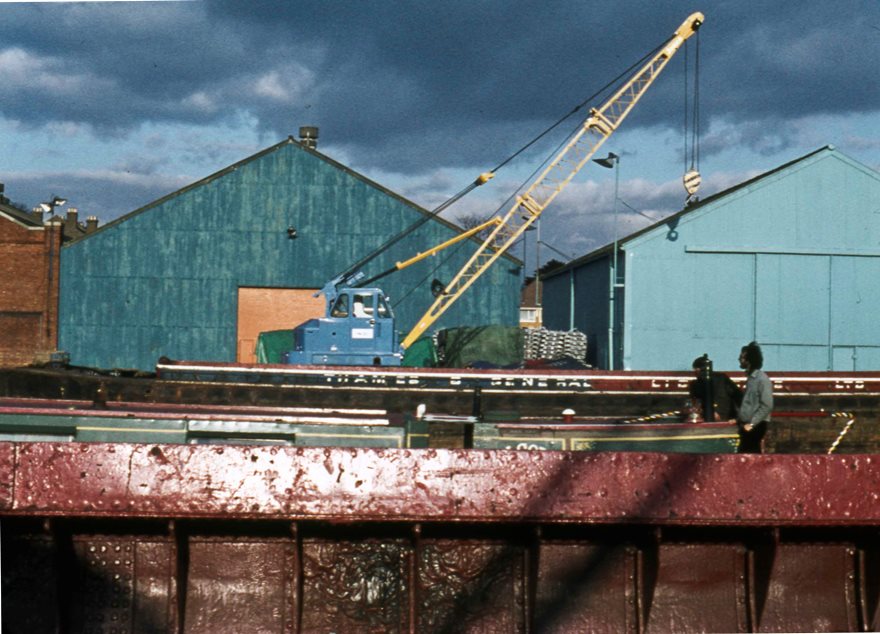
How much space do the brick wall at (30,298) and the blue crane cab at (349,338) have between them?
13.4 meters

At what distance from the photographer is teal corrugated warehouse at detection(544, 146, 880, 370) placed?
93.1 ft

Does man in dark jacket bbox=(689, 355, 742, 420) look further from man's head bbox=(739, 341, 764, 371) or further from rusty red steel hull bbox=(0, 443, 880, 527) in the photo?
rusty red steel hull bbox=(0, 443, 880, 527)

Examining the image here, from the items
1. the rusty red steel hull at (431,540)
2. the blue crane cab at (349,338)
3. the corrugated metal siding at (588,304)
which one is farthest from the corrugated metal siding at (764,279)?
the rusty red steel hull at (431,540)

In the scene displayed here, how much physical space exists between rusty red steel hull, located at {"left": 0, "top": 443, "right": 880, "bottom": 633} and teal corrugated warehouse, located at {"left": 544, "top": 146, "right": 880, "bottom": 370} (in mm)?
22930

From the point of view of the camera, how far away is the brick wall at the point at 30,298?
107 ft

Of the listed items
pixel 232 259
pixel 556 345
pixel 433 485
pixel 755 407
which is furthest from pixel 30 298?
pixel 433 485

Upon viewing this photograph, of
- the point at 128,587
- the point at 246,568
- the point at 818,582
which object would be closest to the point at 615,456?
the point at 818,582

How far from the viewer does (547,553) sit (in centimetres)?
577

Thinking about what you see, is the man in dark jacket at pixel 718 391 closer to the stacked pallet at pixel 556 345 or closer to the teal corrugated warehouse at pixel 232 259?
the stacked pallet at pixel 556 345

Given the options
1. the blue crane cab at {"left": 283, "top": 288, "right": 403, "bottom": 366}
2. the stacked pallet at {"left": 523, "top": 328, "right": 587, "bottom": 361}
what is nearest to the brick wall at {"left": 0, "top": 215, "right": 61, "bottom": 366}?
the blue crane cab at {"left": 283, "top": 288, "right": 403, "bottom": 366}

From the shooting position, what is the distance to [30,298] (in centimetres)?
3272

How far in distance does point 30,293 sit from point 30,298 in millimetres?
173

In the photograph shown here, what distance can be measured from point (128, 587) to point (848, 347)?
26909mm

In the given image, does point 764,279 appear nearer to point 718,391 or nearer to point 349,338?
point 349,338
